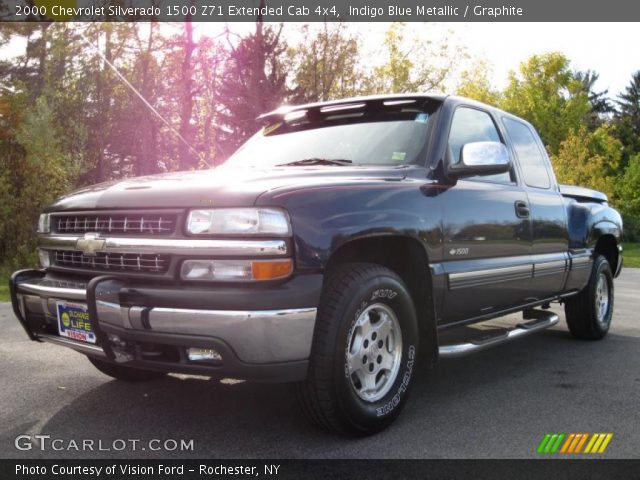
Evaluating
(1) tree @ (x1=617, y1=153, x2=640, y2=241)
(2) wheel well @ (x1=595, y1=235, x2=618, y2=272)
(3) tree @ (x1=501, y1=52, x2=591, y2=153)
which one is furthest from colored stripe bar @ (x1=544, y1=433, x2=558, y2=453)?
(3) tree @ (x1=501, y1=52, x2=591, y2=153)

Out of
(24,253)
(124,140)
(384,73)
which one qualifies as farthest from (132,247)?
(384,73)

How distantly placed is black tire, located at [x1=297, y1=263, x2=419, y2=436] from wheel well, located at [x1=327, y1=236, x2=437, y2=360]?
186mm

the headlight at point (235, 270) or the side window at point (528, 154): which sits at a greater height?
the side window at point (528, 154)

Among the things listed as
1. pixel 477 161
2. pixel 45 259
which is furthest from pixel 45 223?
pixel 477 161

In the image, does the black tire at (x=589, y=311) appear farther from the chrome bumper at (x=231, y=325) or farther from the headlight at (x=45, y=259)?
the headlight at (x=45, y=259)

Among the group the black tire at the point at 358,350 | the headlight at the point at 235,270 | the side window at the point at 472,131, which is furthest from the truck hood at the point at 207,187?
the side window at the point at 472,131

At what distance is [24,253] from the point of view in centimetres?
1944

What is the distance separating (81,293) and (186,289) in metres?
0.64

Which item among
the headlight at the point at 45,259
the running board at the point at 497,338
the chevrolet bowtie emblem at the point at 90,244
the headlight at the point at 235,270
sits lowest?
the running board at the point at 497,338

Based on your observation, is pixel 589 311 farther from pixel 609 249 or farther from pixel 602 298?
pixel 609 249

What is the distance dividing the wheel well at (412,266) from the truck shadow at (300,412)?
544 millimetres

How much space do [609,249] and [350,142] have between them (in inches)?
149

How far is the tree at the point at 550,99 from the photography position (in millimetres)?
38062
